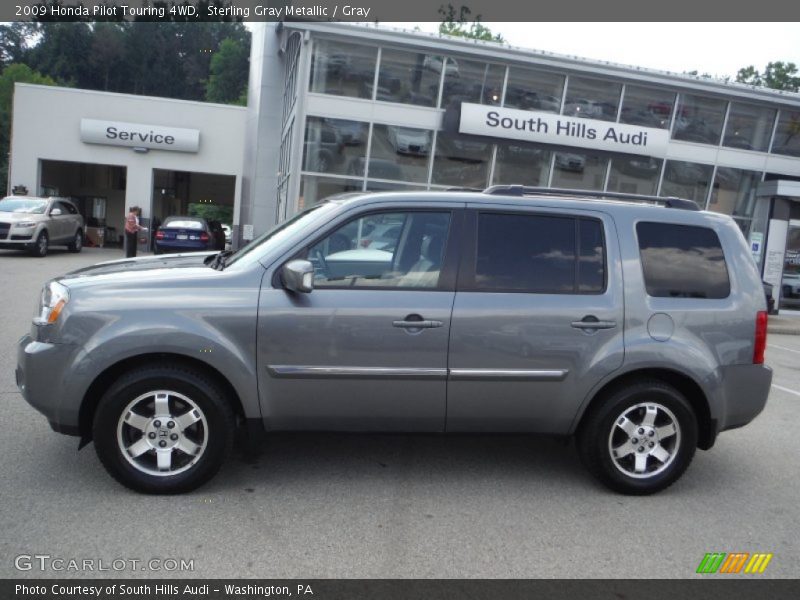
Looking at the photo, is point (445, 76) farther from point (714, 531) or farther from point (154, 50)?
point (154, 50)

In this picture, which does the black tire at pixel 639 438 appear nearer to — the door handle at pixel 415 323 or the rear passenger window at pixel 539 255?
the rear passenger window at pixel 539 255

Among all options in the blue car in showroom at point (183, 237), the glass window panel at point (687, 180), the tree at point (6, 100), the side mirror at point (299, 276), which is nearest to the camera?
the side mirror at point (299, 276)

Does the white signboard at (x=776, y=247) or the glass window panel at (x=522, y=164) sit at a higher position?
the glass window panel at (x=522, y=164)

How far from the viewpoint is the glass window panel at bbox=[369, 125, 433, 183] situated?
1769 centimetres

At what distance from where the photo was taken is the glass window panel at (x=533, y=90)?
18.0 m

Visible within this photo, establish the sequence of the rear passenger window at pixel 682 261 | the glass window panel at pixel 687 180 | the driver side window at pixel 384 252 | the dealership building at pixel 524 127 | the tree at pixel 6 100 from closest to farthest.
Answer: the driver side window at pixel 384 252
the rear passenger window at pixel 682 261
the dealership building at pixel 524 127
the glass window panel at pixel 687 180
the tree at pixel 6 100

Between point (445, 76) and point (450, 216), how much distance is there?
1439cm

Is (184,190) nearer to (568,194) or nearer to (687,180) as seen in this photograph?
(687,180)

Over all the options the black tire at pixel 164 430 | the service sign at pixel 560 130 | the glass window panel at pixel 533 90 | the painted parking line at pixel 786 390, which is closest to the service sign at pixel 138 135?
the service sign at pixel 560 130

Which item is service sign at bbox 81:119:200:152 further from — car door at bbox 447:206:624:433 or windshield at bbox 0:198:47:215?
car door at bbox 447:206:624:433

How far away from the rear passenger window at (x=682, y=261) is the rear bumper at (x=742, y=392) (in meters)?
0.52

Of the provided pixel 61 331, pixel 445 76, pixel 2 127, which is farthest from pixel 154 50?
pixel 61 331

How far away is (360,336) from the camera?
13.2 ft
